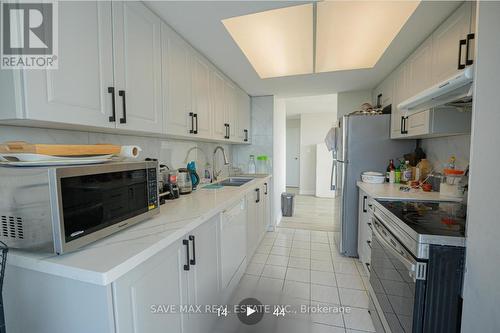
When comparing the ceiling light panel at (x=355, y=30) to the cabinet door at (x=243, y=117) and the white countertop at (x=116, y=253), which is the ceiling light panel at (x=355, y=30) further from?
the white countertop at (x=116, y=253)

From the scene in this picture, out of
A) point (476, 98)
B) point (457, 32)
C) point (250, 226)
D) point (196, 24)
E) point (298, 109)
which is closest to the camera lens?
point (476, 98)

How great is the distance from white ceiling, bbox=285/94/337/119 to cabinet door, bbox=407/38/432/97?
212 cm

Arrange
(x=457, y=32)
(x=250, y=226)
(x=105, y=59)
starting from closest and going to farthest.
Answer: (x=105, y=59) → (x=457, y=32) → (x=250, y=226)

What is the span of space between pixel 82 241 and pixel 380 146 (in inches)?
110

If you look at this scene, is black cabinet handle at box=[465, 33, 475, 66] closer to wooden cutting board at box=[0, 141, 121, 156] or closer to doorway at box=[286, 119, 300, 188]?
wooden cutting board at box=[0, 141, 121, 156]

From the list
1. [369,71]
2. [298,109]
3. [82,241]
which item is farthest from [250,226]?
[298,109]

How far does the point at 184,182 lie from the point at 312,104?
394cm

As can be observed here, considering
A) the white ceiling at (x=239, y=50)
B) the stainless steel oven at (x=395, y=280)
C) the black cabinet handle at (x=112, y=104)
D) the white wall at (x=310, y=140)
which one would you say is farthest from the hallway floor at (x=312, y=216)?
the black cabinet handle at (x=112, y=104)

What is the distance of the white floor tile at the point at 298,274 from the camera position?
84.5 inches

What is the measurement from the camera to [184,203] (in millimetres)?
1558

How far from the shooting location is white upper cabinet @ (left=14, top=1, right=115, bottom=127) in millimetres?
811

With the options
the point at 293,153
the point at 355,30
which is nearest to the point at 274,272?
the point at 355,30

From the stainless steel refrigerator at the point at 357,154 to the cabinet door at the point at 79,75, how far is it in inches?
93.7

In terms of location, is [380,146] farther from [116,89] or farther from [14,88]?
[14,88]
